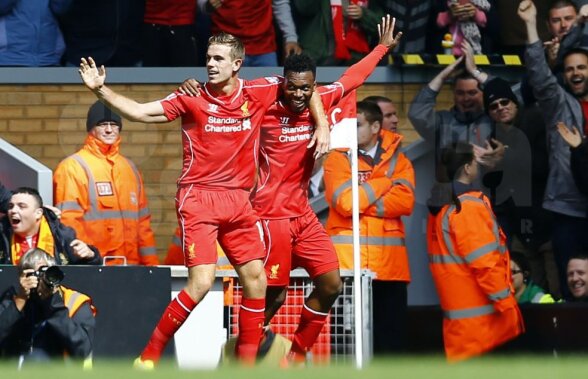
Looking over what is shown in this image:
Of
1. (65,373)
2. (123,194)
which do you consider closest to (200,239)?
(123,194)

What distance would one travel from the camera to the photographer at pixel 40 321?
37.2 ft

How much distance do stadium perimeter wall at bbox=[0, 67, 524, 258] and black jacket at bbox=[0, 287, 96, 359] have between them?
10.3 feet

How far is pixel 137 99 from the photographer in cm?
1499

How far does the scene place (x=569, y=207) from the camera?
46.6ft

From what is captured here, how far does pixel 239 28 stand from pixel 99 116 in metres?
1.65

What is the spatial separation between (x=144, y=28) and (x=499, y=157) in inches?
129

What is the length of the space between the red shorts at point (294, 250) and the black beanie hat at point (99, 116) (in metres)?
2.39

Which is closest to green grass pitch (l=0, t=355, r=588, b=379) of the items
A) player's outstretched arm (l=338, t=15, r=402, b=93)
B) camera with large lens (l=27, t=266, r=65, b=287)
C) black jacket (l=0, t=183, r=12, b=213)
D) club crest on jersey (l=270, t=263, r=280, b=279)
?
camera with large lens (l=27, t=266, r=65, b=287)

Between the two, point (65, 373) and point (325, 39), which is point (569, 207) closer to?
point (325, 39)

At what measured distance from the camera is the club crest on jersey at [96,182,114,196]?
45.6ft

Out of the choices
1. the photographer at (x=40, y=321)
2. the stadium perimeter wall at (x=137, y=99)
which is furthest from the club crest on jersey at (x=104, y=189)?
the photographer at (x=40, y=321)

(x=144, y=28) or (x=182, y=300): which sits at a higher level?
(x=144, y=28)

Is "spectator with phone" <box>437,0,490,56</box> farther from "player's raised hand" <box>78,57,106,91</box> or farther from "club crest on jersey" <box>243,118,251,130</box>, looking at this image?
"player's raised hand" <box>78,57,106,91</box>

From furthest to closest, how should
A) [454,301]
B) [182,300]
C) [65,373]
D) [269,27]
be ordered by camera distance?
[269,27]
[454,301]
[182,300]
[65,373]
